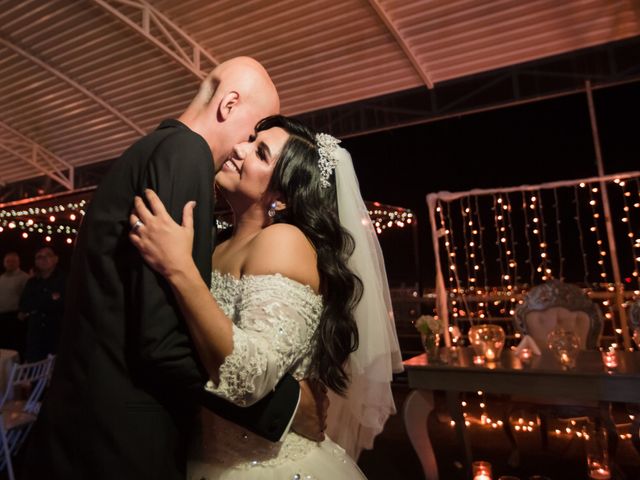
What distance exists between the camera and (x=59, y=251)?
12.3m

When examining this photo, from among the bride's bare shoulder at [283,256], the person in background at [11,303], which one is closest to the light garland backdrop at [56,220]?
the person in background at [11,303]

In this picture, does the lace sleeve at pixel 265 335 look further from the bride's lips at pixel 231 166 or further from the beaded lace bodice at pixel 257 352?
the bride's lips at pixel 231 166

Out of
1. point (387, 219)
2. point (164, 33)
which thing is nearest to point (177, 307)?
point (164, 33)

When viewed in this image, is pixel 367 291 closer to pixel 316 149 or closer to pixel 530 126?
pixel 316 149

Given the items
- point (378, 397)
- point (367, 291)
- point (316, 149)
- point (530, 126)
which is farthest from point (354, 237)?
point (530, 126)

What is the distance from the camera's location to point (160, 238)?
2.88 feet

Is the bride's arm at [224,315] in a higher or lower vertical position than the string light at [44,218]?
lower

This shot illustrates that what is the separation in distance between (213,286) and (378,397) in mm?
708

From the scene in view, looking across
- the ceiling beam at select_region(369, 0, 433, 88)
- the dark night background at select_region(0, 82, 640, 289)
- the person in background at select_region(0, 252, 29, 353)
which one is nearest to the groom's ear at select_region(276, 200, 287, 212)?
the ceiling beam at select_region(369, 0, 433, 88)

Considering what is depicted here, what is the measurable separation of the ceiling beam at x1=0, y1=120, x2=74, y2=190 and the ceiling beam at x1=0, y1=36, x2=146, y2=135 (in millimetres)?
2151

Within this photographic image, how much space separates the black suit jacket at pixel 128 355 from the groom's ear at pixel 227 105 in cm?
24

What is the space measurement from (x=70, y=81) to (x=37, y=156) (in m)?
3.04

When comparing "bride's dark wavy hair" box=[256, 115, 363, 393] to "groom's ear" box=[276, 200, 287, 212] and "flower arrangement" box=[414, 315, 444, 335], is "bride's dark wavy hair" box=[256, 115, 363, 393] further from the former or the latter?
"flower arrangement" box=[414, 315, 444, 335]

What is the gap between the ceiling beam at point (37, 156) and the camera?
892 cm
